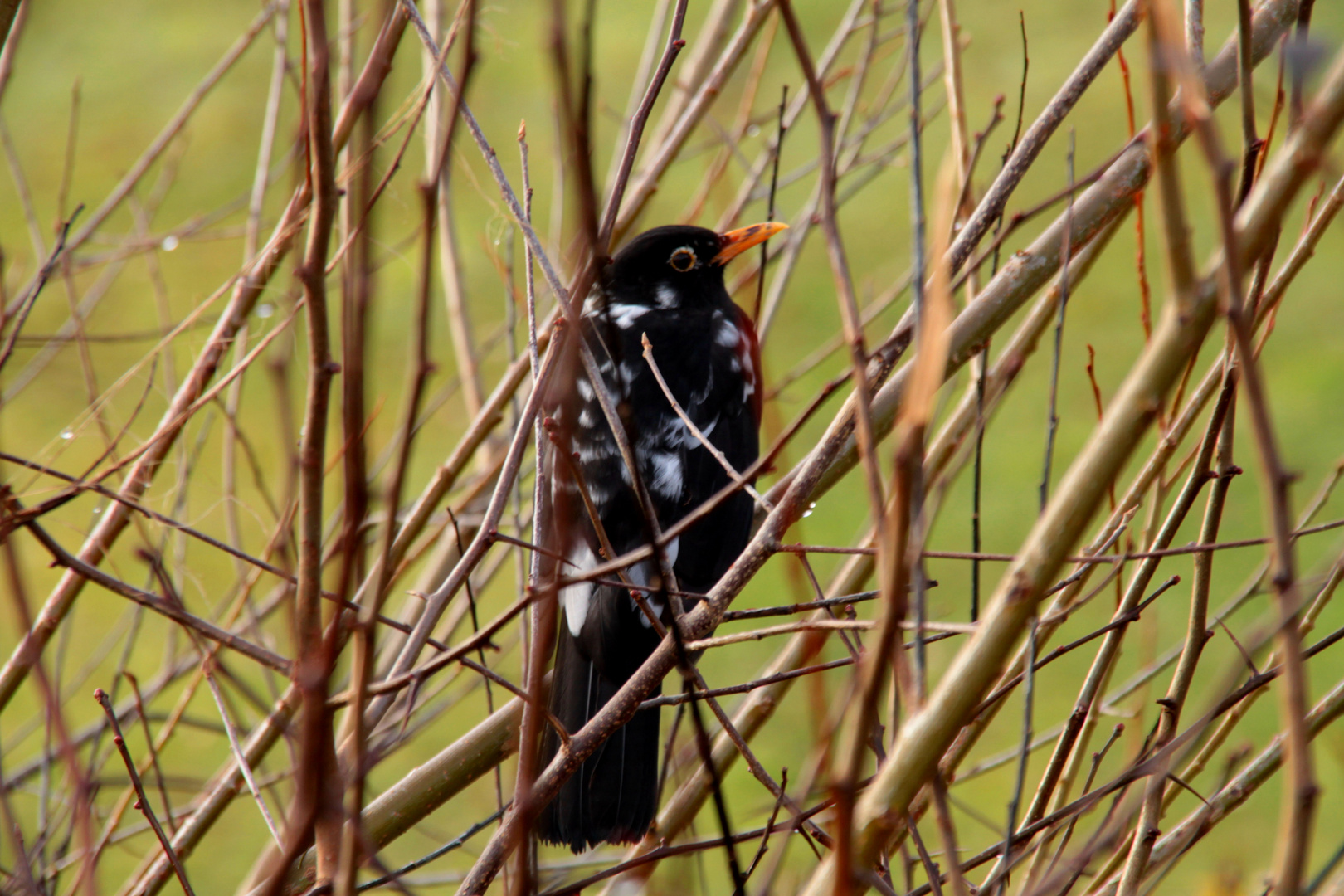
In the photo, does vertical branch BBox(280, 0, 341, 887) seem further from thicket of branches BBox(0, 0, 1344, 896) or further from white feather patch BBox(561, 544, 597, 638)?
white feather patch BBox(561, 544, 597, 638)

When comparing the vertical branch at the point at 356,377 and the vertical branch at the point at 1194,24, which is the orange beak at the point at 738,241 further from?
the vertical branch at the point at 356,377

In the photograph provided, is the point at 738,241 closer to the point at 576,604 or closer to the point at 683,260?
the point at 683,260

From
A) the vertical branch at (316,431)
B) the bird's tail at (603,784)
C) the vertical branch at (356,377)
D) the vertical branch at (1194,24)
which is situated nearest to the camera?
the vertical branch at (356,377)

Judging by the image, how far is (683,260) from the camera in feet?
13.8

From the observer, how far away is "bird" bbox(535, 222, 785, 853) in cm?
294

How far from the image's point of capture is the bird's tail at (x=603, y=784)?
288cm

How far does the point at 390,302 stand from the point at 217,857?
509cm

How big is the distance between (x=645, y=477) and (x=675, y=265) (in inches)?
37.3

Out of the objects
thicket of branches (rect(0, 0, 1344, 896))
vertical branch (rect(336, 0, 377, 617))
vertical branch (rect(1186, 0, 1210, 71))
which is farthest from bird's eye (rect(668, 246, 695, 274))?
vertical branch (rect(336, 0, 377, 617))

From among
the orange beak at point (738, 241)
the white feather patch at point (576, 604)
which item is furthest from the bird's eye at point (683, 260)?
the white feather patch at point (576, 604)

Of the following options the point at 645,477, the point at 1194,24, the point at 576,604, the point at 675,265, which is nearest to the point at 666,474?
the point at 645,477

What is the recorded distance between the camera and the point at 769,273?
6453 millimetres

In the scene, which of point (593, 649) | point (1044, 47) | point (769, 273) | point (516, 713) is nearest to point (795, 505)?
point (516, 713)

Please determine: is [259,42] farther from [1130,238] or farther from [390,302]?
[1130,238]
